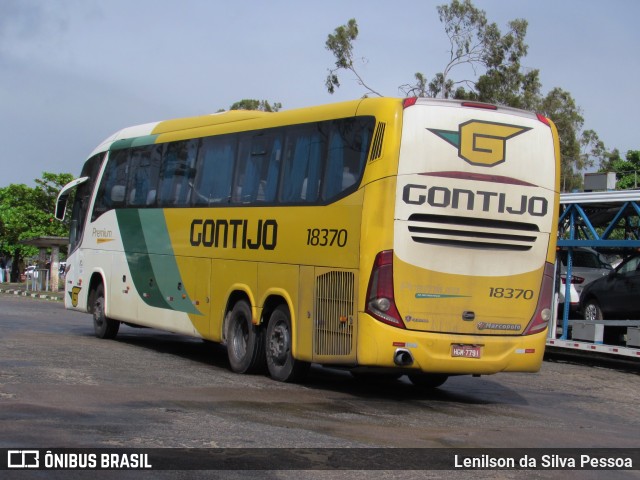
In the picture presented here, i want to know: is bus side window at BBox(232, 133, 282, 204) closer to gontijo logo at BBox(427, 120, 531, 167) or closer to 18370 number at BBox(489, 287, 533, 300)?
gontijo logo at BBox(427, 120, 531, 167)

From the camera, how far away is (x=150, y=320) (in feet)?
60.1

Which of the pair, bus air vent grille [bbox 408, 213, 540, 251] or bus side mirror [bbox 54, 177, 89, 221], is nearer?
bus air vent grille [bbox 408, 213, 540, 251]

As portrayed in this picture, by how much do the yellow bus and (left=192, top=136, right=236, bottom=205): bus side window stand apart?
0.22m

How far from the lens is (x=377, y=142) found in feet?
41.4

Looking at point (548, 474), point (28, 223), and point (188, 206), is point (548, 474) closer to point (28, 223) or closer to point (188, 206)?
point (188, 206)

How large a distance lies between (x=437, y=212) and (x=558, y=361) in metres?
10.7

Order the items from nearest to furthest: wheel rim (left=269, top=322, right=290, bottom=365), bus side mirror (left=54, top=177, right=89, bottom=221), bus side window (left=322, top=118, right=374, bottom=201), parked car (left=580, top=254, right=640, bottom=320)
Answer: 1. bus side window (left=322, top=118, right=374, bottom=201)
2. wheel rim (left=269, top=322, right=290, bottom=365)
3. parked car (left=580, top=254, right=640, bottom=320)
4. bus side mirror (left=54, top=177, right=89, bottom=221)

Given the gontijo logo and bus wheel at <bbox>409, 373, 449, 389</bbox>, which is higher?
the gontijo logo

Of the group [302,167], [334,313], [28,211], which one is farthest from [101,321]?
[28,211]

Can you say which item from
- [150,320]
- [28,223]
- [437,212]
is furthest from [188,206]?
[28,223]

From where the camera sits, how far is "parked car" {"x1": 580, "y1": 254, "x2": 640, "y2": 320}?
2008 cm

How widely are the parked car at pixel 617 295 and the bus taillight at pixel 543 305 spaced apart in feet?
23.4

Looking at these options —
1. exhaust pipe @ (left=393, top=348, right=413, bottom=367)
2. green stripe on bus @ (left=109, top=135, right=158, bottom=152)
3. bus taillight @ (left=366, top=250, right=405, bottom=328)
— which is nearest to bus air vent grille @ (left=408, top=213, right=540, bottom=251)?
bus taillight @ (left=366, top=250, right=405, bottom=328)

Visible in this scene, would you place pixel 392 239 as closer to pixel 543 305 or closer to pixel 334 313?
pixel 334 313
